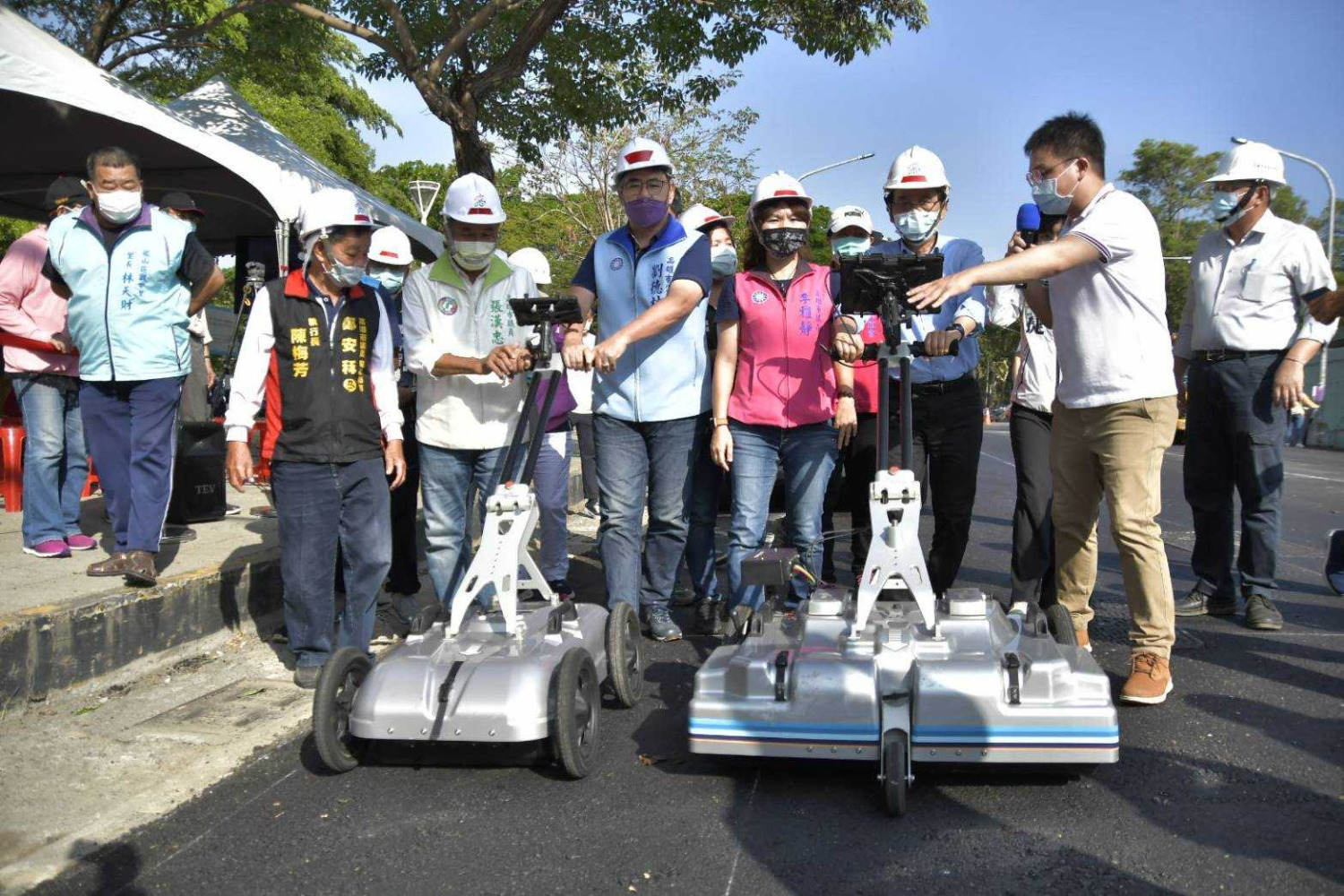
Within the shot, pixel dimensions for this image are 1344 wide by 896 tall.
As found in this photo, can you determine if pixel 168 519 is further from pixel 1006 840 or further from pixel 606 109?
pixel 606 109

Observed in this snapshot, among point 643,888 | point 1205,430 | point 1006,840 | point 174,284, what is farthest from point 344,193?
point 1205,430

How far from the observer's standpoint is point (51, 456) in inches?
256

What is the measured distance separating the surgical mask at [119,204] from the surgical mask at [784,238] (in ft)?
10.4

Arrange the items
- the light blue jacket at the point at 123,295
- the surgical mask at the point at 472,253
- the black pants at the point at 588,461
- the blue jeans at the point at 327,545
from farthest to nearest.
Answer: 1. the black pants at the point at 588,461
2. the light blue jacket at the point at 123,295
3. the surgical mask at the point at 472,253
4. the blue jeans at the point at 327,545

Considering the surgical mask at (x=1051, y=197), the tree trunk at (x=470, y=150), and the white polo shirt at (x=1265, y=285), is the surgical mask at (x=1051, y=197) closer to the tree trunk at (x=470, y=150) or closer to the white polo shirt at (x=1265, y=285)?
the white polo shirt at (x=1265, y=285)

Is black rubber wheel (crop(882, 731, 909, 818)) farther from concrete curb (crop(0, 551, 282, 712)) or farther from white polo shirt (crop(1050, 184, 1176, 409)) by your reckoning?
concrete curb (crop(0, 551, 282, 712))

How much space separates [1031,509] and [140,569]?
4.26 m

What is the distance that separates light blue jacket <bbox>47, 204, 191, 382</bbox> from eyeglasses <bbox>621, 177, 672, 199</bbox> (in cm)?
248

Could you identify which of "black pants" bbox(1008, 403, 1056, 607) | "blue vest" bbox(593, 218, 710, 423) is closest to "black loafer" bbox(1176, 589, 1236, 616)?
"black pants" bbox(1008, 403, 1056, 607)

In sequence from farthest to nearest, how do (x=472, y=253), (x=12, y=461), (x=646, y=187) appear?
1. (x=12, y=461)
2. (x=646, y=187)
3. (x=472, y=253)

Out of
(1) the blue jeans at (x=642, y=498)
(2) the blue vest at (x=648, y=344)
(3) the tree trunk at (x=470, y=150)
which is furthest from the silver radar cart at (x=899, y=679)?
(3) the tree trunk at (x=470, y=150)

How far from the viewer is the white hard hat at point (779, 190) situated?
5.23 meters

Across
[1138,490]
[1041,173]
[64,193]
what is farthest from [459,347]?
[64,193]

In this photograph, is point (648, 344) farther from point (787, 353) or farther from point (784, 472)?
point (784, 472)
